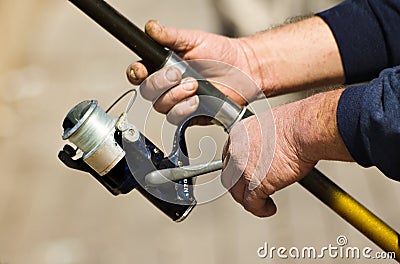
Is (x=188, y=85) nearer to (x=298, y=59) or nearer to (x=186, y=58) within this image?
(x=186, y=58)

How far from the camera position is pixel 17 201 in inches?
Answer: 154

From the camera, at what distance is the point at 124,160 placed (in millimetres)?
1710

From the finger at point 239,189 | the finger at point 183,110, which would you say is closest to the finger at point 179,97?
the finger at point 183,110

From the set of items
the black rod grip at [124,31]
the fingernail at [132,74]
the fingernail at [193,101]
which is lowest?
the fingernail at [193,101]

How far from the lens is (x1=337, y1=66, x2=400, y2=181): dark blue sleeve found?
152cm

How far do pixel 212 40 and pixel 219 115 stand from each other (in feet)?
1.41

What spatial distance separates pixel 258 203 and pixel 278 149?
147 mm

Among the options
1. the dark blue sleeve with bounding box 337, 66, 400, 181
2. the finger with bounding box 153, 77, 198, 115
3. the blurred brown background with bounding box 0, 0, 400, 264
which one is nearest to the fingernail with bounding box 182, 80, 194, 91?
the finger with bounding box 153, 77, 198, 115

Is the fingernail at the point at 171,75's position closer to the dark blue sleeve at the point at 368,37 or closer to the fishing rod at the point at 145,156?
the fishing rod at the point at 145,156

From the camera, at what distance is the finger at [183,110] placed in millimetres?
1948

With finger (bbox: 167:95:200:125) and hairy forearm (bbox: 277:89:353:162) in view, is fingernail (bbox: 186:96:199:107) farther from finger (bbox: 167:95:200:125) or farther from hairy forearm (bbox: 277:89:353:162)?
hairy forearm (bbox: 277:89:353:162)

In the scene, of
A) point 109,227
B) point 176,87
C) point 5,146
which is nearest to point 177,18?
point 5,146

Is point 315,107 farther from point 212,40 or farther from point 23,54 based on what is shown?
point 23,54

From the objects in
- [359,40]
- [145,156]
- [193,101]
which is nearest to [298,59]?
A: [359,40]
